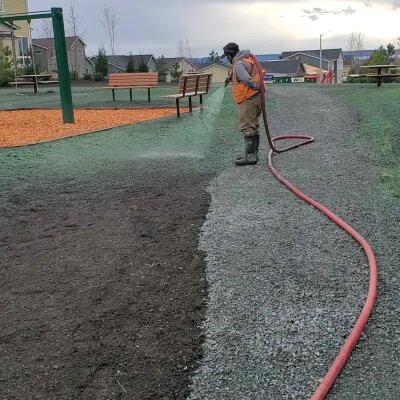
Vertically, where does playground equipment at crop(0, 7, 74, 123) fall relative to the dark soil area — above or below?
above

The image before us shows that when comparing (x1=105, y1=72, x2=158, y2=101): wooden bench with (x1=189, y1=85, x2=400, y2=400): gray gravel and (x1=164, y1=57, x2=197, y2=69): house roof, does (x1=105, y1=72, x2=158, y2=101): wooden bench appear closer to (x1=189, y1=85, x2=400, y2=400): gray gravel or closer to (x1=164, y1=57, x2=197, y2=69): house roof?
(x1=189, y1=85, x2=400, y2=400): gray gravel

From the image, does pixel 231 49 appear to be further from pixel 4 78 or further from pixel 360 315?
pixel 4 78

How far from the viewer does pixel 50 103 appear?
56.7 feet

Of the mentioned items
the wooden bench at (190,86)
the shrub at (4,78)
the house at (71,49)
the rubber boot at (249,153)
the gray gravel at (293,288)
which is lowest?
the gray gravel at (293,288)

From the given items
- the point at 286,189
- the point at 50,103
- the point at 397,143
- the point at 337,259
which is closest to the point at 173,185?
the point at 286,189

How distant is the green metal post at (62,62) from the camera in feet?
37.8

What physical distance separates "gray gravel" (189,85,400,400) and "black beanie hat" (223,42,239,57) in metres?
1.55

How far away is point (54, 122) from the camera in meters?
12.5

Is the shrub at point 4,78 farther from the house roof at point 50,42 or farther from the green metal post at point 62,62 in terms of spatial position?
the house roof at point 50,42

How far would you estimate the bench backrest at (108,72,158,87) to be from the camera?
53.0 feet

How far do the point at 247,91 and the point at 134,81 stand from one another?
10.3 m

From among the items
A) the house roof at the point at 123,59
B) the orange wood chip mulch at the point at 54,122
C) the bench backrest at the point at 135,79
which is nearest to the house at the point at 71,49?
the house roof at the point at 123,59

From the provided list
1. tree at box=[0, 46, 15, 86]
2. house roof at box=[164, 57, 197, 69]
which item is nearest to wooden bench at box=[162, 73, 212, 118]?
tree at box=[0, 46, 15, 86]

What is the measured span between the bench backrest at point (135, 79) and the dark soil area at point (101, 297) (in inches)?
432
